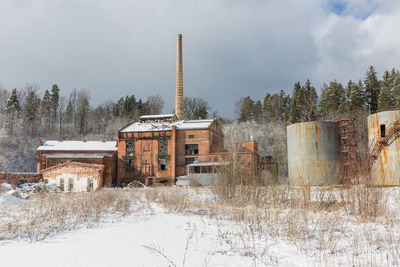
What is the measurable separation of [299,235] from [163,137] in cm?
3339

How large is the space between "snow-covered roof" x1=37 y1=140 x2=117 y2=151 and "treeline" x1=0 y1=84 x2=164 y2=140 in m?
21.1

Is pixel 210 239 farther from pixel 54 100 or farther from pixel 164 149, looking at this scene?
pixel 54 100

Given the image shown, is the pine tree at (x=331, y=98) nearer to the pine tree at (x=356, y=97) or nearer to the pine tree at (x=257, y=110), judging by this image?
the pine tree at (x=356, y=97)

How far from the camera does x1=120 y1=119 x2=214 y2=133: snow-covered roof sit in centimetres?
3922

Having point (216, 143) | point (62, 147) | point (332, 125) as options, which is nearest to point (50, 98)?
point (62, 147)

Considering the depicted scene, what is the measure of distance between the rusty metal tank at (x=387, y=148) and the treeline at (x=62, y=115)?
52.2m

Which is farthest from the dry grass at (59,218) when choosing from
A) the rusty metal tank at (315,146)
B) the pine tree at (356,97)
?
the pine tree at (356,97)

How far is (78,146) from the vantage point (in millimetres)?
41031

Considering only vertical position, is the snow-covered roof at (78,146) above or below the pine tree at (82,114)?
below

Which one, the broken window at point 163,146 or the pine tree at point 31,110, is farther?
the pine tree at point 31,110

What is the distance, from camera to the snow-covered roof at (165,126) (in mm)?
39225

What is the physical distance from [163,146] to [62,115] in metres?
43.9

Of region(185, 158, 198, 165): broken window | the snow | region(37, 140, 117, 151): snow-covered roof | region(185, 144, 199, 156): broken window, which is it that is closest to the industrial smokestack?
region(185, 144, 199, 156): broken window

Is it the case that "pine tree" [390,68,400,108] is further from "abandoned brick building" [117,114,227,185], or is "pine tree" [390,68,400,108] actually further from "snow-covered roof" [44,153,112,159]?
"snow-covered roof" [44,153,112,159]
